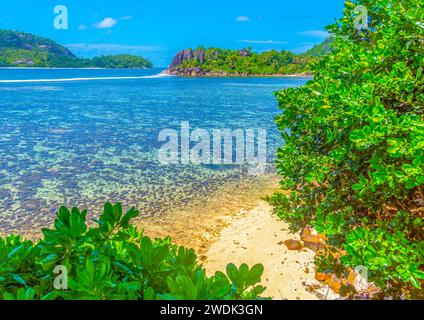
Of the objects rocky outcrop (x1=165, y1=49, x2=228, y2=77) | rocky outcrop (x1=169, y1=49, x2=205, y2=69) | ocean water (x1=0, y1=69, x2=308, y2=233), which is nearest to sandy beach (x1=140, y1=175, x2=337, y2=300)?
ocean water (x1=0, y1=69, x2=308, y2=233)

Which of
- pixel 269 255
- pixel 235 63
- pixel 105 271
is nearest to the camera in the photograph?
pixel 105 271

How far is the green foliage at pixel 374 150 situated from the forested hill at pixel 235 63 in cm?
17429

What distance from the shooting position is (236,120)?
3478 cm

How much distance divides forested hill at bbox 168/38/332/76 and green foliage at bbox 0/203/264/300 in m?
178

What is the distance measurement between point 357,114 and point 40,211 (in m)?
11.7

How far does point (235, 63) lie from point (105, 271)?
7497 inches

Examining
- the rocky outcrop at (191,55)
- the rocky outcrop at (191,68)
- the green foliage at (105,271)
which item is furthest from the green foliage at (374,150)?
the rocky outcrop at (191,55)

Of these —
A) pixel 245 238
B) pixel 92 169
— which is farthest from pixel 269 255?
pixel 92 169

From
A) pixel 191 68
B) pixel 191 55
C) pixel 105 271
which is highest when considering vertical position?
pixel 191 55

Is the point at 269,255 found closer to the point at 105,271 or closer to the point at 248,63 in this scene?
the point at 105,271

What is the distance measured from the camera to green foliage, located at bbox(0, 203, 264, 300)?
1.42m

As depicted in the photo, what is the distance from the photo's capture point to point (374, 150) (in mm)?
3695
